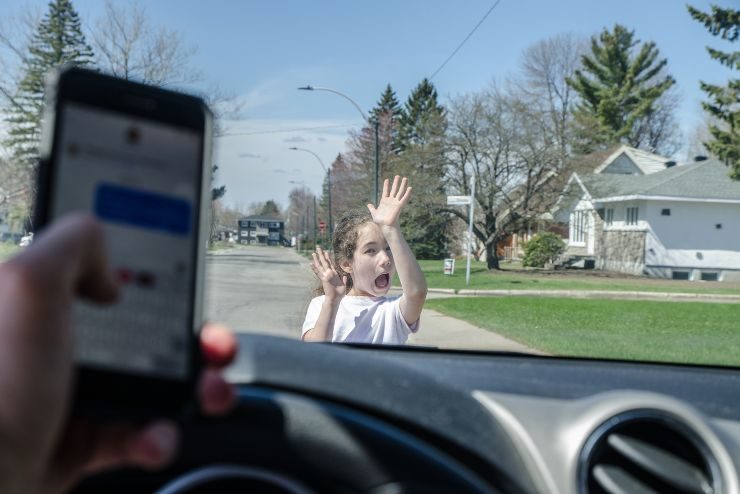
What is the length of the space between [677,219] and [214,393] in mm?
42638

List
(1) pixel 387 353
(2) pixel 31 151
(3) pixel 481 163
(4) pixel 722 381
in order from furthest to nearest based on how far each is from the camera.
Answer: (3) pixel 481 163 < (2) pixel 31 151 < (1) pixel 387 353 < (4) pixel 722 381

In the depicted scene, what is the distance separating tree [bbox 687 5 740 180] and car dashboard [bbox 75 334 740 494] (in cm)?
2920

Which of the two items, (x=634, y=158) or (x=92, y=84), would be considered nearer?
(x=92, y=84)

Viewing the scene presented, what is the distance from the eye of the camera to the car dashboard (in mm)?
1288

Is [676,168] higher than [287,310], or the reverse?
[676,168]

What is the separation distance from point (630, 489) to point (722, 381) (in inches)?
36.6

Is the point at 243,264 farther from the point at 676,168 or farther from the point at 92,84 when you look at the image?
the point at 676,168

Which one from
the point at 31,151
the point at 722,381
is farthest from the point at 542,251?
the point at 722,381

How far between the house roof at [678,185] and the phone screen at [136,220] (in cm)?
4010

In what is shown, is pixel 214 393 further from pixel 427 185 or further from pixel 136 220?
pixel 427 185

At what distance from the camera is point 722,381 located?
2.46 meters

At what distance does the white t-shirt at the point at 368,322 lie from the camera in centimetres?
380

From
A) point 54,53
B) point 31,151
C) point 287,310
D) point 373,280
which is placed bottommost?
point 287,310

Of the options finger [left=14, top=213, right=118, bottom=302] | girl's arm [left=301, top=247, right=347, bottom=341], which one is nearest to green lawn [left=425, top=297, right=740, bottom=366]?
girl's arm [left=301, top=247, right=347, bottom=341]
